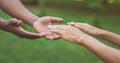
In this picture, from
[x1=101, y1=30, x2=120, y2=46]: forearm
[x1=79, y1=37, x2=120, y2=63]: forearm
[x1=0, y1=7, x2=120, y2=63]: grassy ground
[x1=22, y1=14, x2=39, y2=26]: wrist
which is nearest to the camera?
[x1=79, y1=37, x2=120, y2=63]: forearm

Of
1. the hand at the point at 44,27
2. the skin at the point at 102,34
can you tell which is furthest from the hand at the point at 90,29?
the hand at the point at 44,27

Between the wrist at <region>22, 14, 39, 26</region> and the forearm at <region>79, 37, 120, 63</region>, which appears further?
the wrist at <region>22, 14, 39, 26</region>

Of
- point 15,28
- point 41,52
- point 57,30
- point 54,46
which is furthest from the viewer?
point 54,46

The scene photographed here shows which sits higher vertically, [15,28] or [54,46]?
[15,28]

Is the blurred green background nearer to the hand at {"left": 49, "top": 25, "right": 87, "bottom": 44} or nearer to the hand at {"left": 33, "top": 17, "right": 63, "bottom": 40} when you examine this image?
the hand at {"left": 33, "top": 17, "right": 63, "bottom": 40}

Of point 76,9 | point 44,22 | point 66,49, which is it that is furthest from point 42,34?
point 76,9

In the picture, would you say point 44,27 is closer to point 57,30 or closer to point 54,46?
point 57,30

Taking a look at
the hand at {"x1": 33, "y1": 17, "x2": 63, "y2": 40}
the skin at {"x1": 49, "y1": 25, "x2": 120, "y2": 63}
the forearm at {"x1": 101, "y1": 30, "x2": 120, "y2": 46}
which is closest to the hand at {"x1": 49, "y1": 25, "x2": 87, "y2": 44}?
the skin at {"x1": 49, "y1": 25, "x2": 120, "y2": 63}

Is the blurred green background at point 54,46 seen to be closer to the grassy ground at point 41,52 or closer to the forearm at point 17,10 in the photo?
the grassy ground at point 41,52

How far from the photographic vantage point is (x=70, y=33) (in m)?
2.15

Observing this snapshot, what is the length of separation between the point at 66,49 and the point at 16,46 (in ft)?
1.73

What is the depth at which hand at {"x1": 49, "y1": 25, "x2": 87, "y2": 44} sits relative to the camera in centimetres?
212

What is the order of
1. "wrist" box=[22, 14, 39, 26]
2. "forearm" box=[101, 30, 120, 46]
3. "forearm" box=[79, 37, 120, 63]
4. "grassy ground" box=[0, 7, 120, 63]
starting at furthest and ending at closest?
"grassy ground" box=[0, 7, 120, 63], "wrist" box=[22, 14, 39, 26], "forearm" box=[101, 30, 120, 46], "forearm" box=[79, 37, 120, 63]

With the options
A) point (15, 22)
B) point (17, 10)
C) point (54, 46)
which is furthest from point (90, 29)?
point (54, 46)
